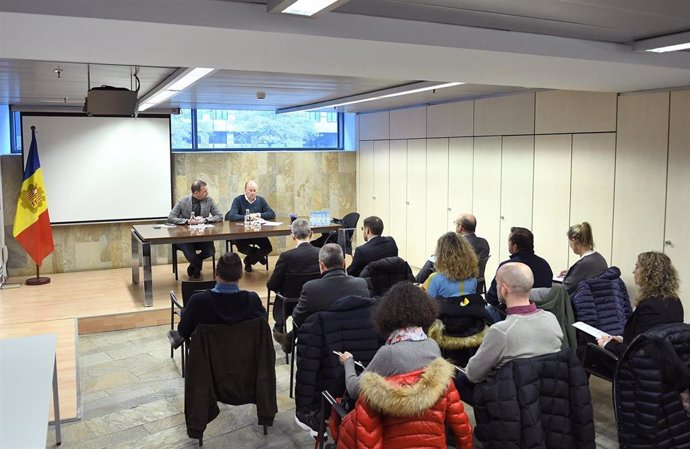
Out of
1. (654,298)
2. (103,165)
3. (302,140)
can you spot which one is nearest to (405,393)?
(654,298)

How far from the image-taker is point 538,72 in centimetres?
482

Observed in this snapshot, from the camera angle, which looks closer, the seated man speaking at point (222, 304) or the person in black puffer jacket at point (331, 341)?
the person in black puffer jacket at point (331, 341)

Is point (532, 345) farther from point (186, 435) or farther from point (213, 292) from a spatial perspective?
point (186, 435)

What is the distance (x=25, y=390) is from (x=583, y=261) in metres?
4.19

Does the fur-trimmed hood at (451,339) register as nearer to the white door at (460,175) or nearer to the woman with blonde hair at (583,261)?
the woman with blonde hair at (583,261)

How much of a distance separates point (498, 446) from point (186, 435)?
2254 millimetres

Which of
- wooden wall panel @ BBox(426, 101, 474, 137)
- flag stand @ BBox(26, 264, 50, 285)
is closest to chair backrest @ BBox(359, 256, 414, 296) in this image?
wooden wall panel @ BBox(426, 101, 474, 137)

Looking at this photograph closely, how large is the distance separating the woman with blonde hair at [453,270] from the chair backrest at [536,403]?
1.20 meters

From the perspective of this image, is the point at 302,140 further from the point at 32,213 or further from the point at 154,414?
the point at 154,414

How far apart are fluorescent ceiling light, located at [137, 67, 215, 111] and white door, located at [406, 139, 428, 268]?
404 cm

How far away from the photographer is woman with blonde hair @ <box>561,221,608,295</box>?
17.0 feet

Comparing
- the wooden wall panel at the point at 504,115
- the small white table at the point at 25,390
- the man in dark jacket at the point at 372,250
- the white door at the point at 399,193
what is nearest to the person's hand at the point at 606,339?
the man in dark jacket at the point at 372,250

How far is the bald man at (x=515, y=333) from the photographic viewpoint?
3.04 metres

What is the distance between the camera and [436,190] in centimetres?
951
